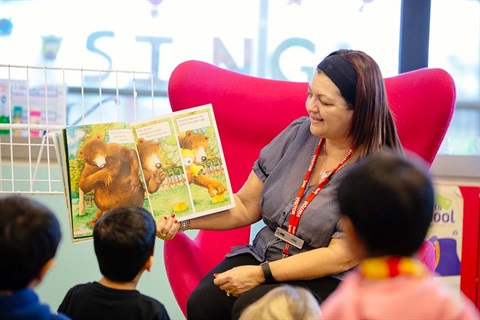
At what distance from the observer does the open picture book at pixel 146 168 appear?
188cm

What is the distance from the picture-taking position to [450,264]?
9.46 feet

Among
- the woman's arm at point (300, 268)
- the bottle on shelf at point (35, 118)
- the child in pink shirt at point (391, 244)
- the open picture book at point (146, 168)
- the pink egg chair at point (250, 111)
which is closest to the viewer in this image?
the child in pink shirt at point (391, 244)

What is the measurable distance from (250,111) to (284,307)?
1210 mm

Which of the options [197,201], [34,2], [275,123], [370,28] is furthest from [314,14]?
[197,201]

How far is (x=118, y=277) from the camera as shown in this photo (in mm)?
1474

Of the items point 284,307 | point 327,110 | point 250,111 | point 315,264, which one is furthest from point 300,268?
point 250,111

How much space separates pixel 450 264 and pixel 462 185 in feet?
1.14

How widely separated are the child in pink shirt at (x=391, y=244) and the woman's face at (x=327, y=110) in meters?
0.82

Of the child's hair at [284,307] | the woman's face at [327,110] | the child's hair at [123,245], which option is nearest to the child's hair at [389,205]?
the child's hair at [284,307]

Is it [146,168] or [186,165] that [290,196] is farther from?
Result: [146,168]

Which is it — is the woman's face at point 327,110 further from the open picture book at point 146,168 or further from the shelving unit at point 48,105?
the shelving unit at point 48,105

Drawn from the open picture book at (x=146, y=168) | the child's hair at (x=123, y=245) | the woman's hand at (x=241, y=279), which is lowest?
the woman's hand at (x=241, y=279)

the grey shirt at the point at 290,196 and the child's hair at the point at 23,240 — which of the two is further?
the grey shirt at the point at 290,196

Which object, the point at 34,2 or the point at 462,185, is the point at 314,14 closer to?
the point at 462,185
